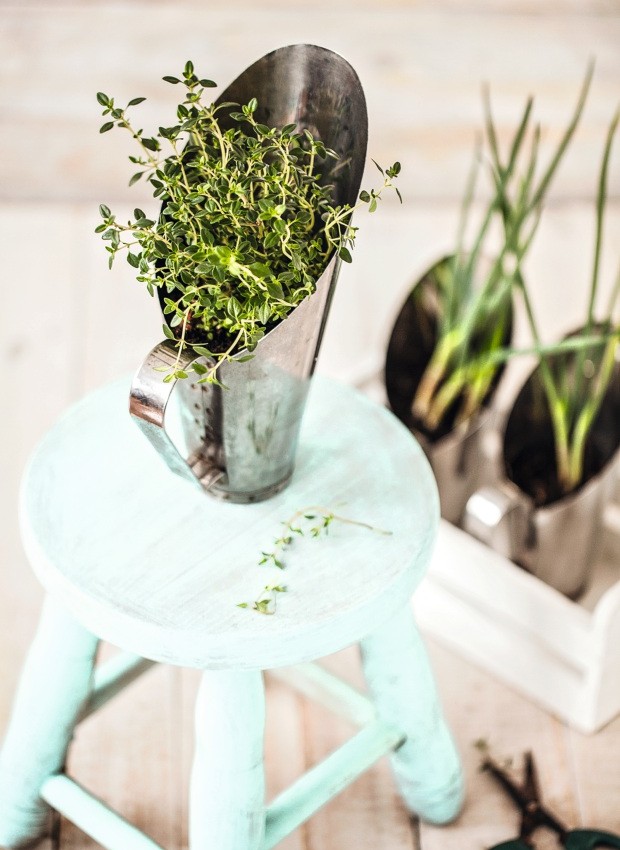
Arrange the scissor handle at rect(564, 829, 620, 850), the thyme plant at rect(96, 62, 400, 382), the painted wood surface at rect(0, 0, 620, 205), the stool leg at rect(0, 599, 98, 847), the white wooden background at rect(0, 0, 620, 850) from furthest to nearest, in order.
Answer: the painted wood surface at rect(0, 0, 620, 205) < the white wooden background at rect(0, 0, 620, 850) < the scissor handle at rect(564, 829, 620, 850) < the stool leg at rect(0, 599, 98, 847) < the thyme plant at rect(96, 62, 400, 382)

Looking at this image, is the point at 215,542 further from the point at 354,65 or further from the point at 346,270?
the point at 354,65

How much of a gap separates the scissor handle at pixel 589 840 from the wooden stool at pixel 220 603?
0.46ft

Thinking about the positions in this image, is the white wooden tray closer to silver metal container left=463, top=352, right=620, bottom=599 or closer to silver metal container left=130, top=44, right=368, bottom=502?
silver metal container left=463, top=352, right=620, bottom=599

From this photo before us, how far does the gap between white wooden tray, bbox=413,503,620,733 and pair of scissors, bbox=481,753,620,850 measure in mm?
86

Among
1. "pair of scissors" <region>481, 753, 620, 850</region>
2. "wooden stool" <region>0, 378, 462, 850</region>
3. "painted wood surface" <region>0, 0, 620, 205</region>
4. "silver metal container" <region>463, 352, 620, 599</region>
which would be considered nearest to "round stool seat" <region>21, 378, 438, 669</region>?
"wooden stool" <region>0, 378, 462, 850</region>

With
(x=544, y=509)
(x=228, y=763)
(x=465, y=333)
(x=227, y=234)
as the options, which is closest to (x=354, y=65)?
(x=465, y=333)

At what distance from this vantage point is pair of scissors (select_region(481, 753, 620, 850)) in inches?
41.8

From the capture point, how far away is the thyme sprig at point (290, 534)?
81cm

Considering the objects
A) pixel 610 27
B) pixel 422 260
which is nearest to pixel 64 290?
pixel 422 260

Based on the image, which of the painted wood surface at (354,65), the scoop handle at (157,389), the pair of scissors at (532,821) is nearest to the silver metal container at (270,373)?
the scoop handle at (157,389)

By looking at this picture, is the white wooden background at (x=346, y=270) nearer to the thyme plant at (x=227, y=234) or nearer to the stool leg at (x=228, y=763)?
the stool leg at (x=228, y=763)

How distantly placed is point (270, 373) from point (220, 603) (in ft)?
0.57

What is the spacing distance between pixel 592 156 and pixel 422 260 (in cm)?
49

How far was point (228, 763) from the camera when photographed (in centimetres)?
87
